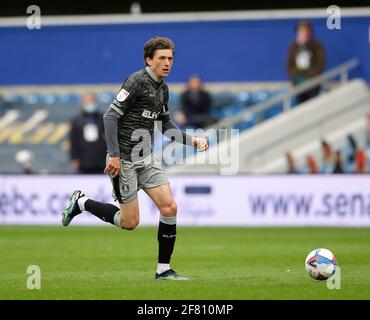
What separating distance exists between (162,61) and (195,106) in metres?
12.6

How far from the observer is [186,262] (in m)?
13.2

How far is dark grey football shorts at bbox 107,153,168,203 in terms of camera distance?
11078 millimetres

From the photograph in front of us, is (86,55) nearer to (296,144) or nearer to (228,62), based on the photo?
(228,62)

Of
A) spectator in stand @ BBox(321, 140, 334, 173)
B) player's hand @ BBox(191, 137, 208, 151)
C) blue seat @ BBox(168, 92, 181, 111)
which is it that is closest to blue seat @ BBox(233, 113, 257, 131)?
blue seat @ BBox(168, 92, 181, 111)

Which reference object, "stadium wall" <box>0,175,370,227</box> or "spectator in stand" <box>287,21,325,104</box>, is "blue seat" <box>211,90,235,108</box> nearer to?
"spectator in stand" <box>287,21,325,104</box>

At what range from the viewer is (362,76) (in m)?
25.3

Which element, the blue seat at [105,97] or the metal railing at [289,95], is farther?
the blue seat at [105,97]

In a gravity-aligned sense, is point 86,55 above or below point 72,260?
above

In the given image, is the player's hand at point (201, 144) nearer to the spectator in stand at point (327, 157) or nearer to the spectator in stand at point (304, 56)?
the spectator in stand at point (327, 157)

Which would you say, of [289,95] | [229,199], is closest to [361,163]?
[229,199]

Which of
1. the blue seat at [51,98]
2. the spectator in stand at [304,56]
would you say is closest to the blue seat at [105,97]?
the blue seat at [51,98]

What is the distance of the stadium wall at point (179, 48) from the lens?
25578mm
